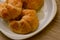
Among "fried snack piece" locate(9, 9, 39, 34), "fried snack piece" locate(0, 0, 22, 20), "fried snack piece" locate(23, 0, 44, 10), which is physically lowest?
"fried snack piece" locate(9, 9, 39, 34)

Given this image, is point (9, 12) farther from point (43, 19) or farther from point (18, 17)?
point (43, 19)

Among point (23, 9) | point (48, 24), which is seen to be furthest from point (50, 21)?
point (23, 9)

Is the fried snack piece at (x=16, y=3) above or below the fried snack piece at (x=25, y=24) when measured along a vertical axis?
above

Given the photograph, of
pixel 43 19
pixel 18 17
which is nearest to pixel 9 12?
pixel 18 17

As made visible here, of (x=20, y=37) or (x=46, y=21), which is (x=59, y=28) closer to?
(x=46, y=21)

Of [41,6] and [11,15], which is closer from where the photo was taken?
[11,15]
